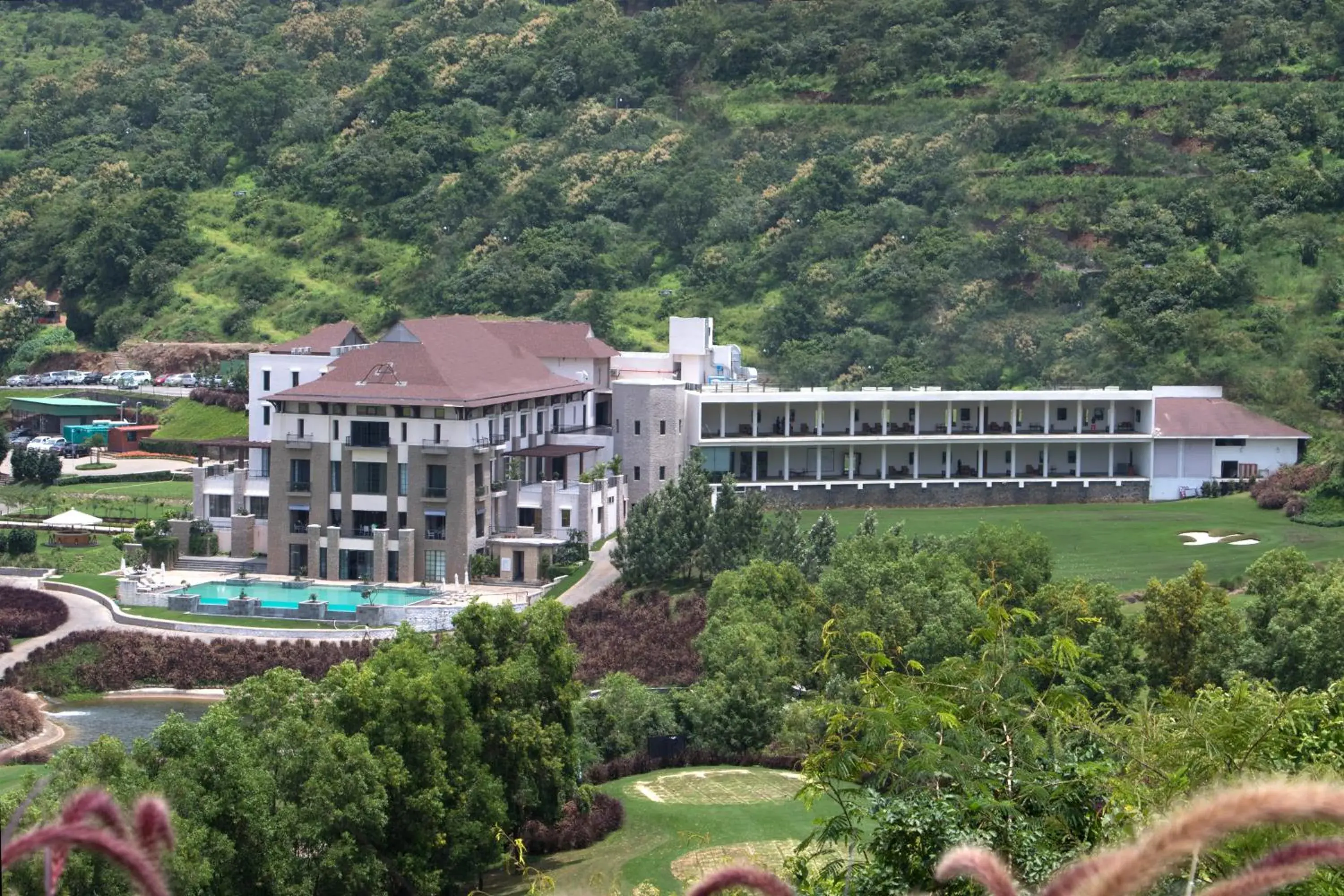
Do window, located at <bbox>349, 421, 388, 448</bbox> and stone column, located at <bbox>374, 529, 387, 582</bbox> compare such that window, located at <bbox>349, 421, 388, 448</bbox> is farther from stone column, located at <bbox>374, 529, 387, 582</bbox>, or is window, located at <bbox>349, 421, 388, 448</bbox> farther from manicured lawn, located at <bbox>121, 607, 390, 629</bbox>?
manicured lawn, located at <bbox>121, 607, 390, 629</bbox>

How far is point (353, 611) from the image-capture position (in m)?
50.2

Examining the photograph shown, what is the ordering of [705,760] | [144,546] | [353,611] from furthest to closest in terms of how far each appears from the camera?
[144,546], [353,611], [705,760]

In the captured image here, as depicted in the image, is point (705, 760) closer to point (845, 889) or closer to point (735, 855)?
point (735, 855)

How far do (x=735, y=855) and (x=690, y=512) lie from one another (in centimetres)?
2459

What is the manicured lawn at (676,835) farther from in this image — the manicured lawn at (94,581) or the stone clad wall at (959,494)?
the stone clad wall at (959,494)

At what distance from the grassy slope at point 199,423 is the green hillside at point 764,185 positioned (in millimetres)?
12916

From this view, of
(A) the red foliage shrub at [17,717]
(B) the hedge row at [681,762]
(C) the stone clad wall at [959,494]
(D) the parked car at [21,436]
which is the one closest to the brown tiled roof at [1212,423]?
(C) the stone clad wall at [959,494]

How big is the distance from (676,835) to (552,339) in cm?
3585

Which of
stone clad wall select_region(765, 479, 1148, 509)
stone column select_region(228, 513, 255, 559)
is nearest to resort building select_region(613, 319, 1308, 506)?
stone clad wall select_region(765, 479, 1148, 509)

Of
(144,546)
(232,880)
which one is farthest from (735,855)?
(144,546)

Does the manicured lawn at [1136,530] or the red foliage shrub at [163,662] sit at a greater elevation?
the manicured lawn at [1136,530]

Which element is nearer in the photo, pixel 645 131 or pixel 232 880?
pixel 232 880

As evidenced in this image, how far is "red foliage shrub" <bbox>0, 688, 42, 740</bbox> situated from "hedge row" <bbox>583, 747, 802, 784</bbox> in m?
12.5

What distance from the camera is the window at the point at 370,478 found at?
54969 millimetres
